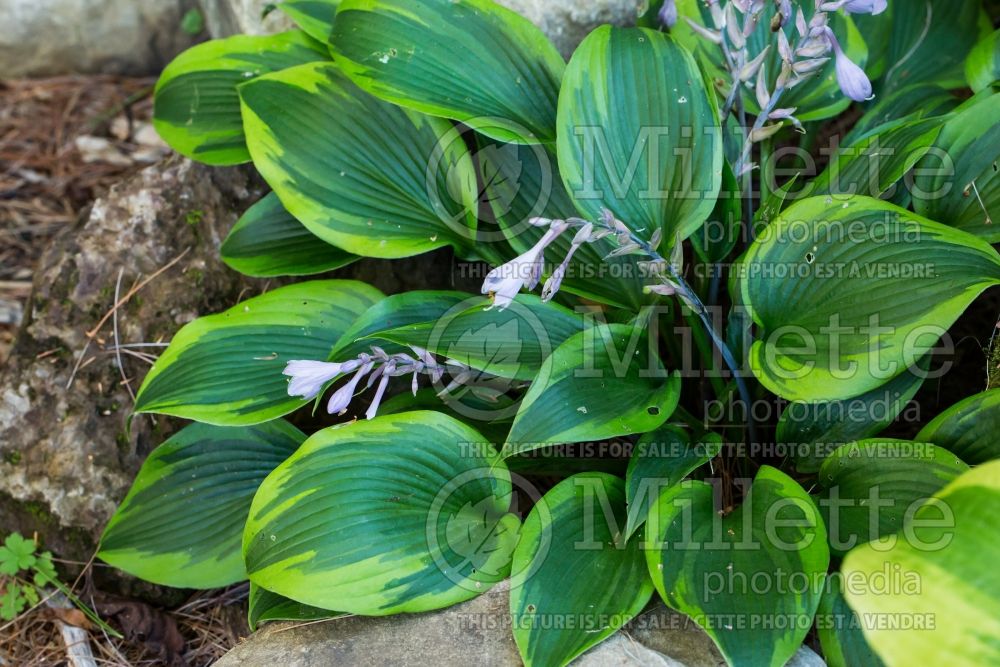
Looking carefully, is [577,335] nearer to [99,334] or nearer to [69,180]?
[99,334]

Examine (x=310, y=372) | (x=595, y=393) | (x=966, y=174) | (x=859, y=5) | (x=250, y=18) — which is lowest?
(x=595, y=393)

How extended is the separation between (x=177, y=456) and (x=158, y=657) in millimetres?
478

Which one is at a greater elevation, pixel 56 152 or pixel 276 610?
pixel 56 152

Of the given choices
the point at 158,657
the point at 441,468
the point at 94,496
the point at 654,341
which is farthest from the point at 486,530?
the point at 94,496

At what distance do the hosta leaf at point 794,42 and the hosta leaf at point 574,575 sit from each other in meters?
1.08

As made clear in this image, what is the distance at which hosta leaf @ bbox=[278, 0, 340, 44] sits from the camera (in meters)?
2.22

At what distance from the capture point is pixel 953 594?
3.59ft

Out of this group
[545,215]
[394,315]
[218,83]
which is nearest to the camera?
[394,315]

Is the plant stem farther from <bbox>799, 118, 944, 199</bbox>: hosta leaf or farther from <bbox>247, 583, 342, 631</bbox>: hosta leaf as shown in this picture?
<bbox>247, 583, 342, 631</bbox>: hosta leaf

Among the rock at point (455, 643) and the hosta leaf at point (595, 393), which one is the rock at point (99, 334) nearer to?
the rock at point (455, 643)

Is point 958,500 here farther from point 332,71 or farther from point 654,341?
point 332,71

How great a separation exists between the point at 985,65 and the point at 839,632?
134 cm

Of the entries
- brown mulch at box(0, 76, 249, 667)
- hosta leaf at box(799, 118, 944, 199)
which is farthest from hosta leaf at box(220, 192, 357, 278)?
hosta leaf at box(799, 118, 944, 199)

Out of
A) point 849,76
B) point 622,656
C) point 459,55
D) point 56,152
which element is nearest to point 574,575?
point 622,656
